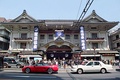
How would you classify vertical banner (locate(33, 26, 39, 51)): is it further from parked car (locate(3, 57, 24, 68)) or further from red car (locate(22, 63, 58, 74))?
red car (locate(22, 63, 58, 74))

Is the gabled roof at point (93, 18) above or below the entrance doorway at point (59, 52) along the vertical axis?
above

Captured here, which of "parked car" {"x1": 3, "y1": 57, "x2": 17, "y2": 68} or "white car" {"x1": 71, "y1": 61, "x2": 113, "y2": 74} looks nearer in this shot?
"white car" {"x1": 71, "y1": 61, "x2": 113, "y2": 74}

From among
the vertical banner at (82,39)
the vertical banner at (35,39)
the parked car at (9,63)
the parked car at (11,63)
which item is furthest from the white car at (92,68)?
the vertical banner at (35,39)

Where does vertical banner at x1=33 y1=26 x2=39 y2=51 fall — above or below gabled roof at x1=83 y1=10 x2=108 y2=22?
below

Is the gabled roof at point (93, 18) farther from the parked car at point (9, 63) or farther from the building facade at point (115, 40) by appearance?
the parked car at point (9, 63)

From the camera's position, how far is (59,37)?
118 feet

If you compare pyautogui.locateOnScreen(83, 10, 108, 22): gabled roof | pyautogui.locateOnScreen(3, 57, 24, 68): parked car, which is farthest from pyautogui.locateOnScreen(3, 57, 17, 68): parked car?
pyautogui.locateOnScreen(83, 10, 108, 22): gabled roof

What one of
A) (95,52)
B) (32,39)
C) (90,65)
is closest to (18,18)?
(32,39)

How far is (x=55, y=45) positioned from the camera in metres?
36.9

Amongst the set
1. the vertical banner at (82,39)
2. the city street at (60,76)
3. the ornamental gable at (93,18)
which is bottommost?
the city street at (60,76)

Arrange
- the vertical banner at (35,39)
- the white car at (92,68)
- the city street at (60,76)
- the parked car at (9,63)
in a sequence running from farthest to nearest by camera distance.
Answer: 1. the vertical banner at (35,39)
2. the parked car at (9,63)
3. the white car at (92,68)
4. the city street at (60,76)

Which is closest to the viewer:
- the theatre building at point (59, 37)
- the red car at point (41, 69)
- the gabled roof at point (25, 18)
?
the red car at point (41, 69)

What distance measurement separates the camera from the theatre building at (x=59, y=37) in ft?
117

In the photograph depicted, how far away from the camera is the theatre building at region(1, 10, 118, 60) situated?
35750 mm
